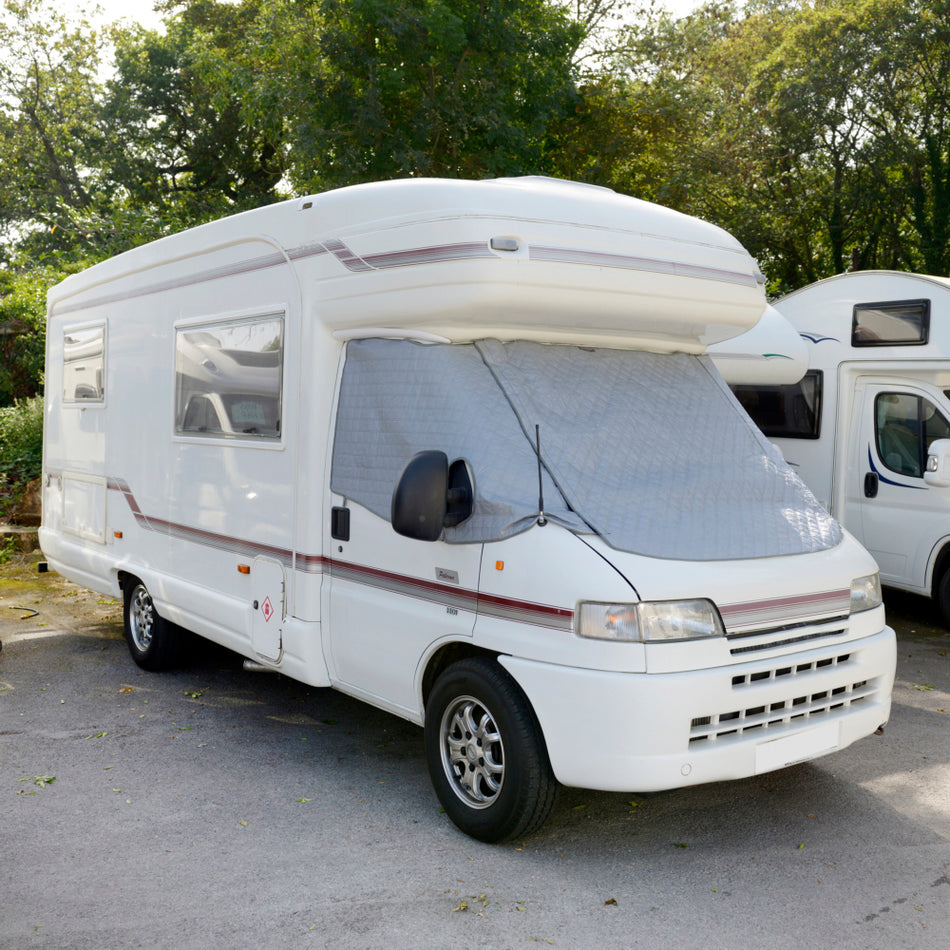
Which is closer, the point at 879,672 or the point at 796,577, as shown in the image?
the point at 796,577

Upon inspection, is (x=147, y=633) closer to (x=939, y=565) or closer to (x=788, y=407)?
(x=788, y=407)

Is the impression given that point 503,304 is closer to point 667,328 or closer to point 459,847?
point 667,328

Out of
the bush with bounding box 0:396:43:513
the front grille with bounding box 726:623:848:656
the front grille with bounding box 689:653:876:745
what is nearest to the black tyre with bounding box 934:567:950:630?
the front grille with bounding box 689:653:876:745

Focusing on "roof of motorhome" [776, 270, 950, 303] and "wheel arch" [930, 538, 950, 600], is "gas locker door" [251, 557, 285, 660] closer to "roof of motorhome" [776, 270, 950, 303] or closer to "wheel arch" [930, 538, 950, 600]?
"wheel arch" [930, 538, 950, 600]

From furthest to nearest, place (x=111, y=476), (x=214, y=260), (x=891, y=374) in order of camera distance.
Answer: (x=891, y=374)
(x=111, y=476)
(x=214, y=260)

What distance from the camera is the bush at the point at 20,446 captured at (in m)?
13.4

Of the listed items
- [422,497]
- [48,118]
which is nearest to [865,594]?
[422,497]

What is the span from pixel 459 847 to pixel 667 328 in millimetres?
2588

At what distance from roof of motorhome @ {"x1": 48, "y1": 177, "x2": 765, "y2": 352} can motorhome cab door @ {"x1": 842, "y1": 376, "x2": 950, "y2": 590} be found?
403 cm

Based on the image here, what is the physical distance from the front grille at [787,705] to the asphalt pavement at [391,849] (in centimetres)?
57

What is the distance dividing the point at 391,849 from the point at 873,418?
20.9 feet

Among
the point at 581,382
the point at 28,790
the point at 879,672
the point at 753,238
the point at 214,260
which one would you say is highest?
the point at 753,238

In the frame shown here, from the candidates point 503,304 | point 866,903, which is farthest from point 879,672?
point 503,304

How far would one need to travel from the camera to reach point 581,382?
187 inches
